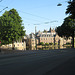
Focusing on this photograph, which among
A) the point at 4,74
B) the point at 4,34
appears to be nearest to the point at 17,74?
the point at 4,74

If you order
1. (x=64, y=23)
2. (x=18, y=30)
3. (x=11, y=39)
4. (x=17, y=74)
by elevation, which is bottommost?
(x=17, y=74)

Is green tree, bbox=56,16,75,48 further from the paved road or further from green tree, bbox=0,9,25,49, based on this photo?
the paved road

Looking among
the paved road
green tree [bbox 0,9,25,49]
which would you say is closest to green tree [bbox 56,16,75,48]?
green tree [bbox 0,9,25,49]

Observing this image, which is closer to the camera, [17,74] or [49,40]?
[17,74]

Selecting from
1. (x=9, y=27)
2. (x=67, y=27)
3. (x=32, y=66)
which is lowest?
(x=32, y=66)

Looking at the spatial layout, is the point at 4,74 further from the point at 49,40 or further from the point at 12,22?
the point at 49,40

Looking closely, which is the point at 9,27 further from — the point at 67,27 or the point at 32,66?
the point at 32,66

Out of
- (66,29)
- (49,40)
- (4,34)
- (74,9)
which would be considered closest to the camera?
(74,9)

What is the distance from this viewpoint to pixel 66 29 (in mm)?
59250

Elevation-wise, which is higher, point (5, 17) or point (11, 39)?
point (5, 17)

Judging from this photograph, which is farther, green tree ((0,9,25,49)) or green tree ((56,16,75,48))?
green tree ((56,16,75,48))

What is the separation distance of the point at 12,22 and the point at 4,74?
134 ft

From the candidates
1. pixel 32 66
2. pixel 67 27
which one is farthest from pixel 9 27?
pixel 32 66

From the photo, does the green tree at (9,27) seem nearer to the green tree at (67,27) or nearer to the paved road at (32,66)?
the green tree at (67,27)
